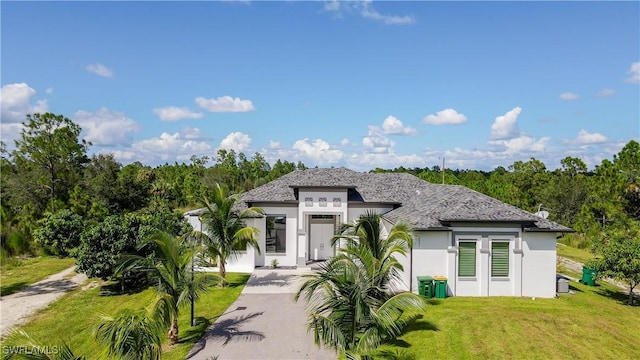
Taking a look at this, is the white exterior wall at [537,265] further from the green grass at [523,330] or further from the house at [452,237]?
the green grass at [523,330]

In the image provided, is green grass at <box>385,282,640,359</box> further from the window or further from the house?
the window

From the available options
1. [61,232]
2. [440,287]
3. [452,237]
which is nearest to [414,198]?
[452,237]

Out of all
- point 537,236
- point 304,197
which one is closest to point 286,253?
point 304,197

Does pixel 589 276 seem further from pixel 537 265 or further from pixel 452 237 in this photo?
pixel 452 237

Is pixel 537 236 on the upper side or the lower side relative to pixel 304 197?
lower

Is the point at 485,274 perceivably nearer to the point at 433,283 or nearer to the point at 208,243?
the point at 433,283
